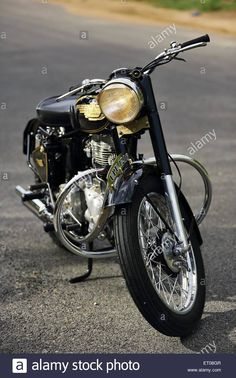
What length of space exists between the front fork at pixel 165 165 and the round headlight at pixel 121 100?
14 cm

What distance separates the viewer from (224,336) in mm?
4062

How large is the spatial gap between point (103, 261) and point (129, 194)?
4.63ft

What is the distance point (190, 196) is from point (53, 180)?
1963 mm

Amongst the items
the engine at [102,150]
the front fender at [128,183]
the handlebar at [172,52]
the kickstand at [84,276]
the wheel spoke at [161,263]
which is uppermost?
the handlebar at [172,52]

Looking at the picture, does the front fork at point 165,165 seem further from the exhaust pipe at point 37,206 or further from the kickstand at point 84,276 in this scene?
the exhaust pipe at point 37,206

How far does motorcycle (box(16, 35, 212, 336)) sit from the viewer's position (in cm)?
371

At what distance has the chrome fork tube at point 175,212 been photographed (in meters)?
3.98

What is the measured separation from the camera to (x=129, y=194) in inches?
148

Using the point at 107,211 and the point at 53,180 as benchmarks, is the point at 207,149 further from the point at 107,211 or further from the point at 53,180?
the point at 107,211

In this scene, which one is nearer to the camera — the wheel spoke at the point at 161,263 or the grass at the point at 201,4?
the wheel spoke at the point at 161,263

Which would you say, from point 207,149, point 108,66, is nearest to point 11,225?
point 207,149

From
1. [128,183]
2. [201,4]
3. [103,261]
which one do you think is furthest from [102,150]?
[201,4]

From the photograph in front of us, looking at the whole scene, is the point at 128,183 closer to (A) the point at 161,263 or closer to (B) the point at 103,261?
(A) the point at 161,263

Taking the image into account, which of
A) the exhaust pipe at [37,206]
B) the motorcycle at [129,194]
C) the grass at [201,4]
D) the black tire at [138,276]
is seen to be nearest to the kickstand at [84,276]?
the motorcycle at [129,194]
